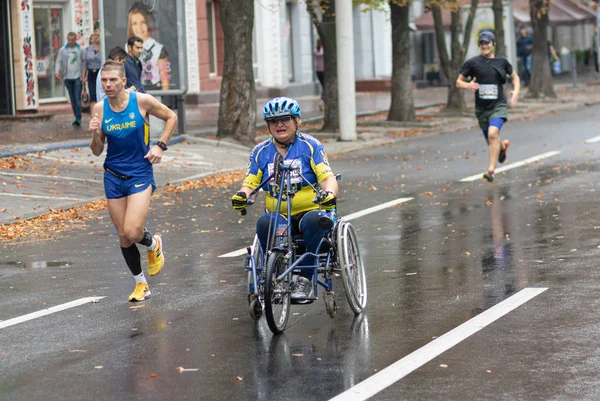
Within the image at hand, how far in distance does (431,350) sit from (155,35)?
17973 millimetres

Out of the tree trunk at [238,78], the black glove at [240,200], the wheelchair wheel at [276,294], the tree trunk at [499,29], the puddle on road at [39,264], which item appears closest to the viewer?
the wheelchair wheel at [276,294]

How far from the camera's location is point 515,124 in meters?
29.1

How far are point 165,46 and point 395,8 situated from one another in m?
7.12

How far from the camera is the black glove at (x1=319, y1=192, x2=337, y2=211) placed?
805 cm

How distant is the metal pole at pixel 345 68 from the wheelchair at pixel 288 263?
17133mm

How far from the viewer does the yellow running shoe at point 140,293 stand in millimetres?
9250

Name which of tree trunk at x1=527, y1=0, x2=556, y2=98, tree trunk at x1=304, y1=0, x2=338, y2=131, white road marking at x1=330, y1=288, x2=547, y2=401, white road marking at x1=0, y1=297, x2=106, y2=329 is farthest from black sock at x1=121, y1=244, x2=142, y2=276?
tree trunk at x1=527, y1=0, x2=556, y2=98

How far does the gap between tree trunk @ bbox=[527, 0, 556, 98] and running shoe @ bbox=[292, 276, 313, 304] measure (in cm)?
3212

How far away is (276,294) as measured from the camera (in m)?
7.74

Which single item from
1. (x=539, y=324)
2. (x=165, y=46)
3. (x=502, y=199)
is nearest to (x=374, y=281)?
(x=539, y=324)

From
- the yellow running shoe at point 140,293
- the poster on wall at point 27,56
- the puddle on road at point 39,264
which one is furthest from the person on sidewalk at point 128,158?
the poster on wall at point 27,56

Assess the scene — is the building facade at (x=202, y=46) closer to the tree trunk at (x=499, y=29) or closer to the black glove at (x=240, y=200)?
the tree trunk at (x=499, y=29)

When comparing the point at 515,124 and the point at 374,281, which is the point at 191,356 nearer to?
the point at 374,281

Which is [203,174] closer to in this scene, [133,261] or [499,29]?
[133,261]
